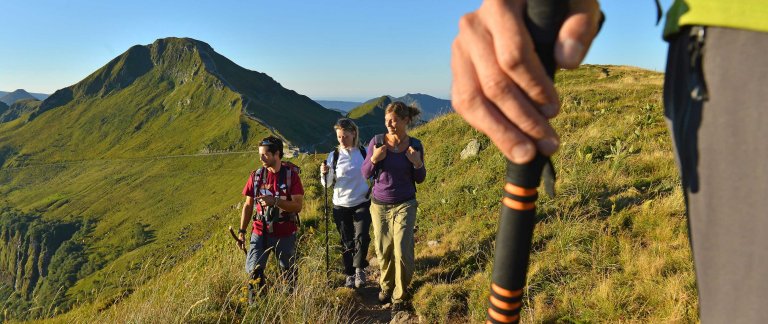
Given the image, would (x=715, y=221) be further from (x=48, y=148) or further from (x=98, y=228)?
(x=48, y=148)

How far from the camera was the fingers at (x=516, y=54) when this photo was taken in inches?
38.4

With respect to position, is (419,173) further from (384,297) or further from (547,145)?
(547,145)

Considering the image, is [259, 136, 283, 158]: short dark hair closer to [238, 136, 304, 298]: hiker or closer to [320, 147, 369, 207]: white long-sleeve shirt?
[238, 136, 304, 298]: hiker

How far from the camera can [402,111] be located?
5.46 m

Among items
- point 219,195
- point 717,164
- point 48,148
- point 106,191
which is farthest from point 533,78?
point 48,148

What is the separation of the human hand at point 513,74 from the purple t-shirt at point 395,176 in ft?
14.4

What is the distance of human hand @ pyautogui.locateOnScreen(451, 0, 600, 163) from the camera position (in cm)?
99

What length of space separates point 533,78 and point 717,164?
44 cm

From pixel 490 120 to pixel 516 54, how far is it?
0.55ft

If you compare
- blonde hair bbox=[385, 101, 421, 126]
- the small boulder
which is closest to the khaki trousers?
blonde hair bbox=[385, 101, 421, 126]

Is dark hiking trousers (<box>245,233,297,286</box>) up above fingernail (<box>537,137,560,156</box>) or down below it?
below

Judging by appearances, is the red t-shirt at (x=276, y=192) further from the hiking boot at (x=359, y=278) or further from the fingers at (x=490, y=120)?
the fingers at (x=490, y=120)

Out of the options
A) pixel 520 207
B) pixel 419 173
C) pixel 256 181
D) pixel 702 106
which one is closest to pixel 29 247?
pixel 256 181

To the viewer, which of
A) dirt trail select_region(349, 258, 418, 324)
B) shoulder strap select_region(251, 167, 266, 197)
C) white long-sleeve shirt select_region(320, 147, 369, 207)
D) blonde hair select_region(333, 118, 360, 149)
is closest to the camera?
dirt trail select_region(349, 258, 418, 324)
